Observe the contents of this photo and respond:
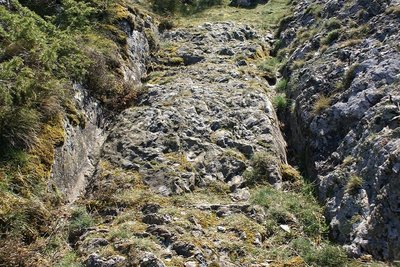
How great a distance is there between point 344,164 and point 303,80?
4266mm

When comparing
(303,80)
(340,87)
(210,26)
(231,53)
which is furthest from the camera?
(210,26)

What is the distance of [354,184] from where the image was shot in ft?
31.3

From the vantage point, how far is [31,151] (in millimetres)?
9609

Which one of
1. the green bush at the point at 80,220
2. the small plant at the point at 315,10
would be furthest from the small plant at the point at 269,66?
the green bush at the point at 80,220

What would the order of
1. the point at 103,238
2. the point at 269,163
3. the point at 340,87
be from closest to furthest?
the point at 103,238 < the point at 269,163 < the point at 340,87

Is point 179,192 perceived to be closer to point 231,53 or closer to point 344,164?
point 344,164

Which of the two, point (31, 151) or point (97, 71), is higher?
point (97, 71)

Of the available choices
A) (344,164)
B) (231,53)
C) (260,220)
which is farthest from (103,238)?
(231,53)

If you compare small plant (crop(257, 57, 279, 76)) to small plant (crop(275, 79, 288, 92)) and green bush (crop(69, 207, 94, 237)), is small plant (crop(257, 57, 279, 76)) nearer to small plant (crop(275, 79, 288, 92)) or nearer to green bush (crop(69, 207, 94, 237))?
small plant (crop(275, 79, 288, 92))

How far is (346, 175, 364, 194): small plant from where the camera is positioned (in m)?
9.48

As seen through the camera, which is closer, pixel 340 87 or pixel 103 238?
pixel 103 238

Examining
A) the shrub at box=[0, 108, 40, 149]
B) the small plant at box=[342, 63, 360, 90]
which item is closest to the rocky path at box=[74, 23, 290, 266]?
the shrub at box=[0, 108, 40, 149]

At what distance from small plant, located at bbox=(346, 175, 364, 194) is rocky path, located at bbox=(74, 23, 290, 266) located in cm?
182

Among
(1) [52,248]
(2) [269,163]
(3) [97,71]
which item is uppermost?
(3) [97,71]
